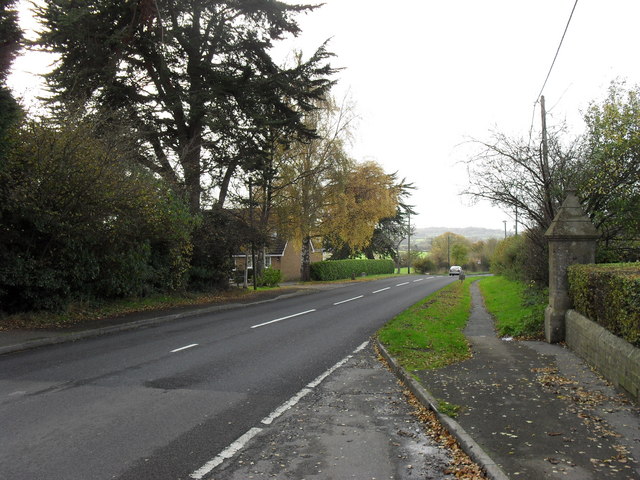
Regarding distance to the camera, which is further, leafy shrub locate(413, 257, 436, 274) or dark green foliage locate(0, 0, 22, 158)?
leafy shrub locate(413, 257, 436, 274)

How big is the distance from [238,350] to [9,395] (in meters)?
4.25

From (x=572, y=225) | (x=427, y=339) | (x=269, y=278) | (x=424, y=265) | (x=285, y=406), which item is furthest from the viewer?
(x=424, y=265)

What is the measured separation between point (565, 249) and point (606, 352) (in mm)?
3547

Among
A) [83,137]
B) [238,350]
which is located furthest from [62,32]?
[238,350]

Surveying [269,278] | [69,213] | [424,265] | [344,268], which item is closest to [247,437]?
[69,213]

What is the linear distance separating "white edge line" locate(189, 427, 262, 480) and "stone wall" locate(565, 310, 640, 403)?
14.7 feet

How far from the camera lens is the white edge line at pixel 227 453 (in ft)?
13.5

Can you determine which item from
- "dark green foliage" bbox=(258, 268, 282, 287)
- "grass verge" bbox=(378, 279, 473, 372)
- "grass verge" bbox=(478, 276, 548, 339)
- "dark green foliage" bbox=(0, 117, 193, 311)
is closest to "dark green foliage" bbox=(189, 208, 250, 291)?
"dark green foliage" bbox=(0, 117, 193, 311)

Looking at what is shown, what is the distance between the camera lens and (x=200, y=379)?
7.34 meters

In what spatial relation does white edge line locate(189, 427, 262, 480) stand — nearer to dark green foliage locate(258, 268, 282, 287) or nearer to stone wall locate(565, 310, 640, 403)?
stone wall locate(565, 310, 640, 403)

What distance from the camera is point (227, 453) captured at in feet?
14.9

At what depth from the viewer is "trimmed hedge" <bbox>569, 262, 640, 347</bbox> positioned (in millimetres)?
5848

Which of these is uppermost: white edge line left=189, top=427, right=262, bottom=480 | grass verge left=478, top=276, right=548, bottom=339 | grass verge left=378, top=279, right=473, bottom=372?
grass verge left=478, top=276, right=548, bottom=339

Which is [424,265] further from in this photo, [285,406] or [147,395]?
[147,395]
